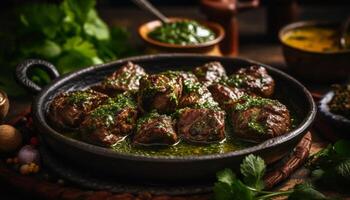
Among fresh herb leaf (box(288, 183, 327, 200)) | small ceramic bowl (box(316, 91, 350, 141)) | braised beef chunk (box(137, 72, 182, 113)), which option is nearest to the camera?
fresh herb leaf (box(288, 183, 327, 200))

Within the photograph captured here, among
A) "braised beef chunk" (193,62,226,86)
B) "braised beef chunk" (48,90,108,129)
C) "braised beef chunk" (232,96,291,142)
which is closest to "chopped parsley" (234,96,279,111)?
"braised beef chunk" (232,96,291,142)

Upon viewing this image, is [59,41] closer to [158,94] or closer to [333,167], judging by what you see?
[158,94]

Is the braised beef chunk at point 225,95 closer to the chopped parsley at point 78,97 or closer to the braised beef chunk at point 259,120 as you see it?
the braised beef chunk at point 259,120

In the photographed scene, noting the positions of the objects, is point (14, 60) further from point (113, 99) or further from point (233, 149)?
point (233, 149)

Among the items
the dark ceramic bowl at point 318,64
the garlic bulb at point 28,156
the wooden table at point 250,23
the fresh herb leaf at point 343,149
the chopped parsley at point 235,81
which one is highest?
the chopped parsley at point 235,81

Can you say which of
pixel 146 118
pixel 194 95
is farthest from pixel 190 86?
pixel 146 118

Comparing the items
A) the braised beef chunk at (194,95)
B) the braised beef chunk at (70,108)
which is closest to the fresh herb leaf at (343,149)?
the braised beef chunk at (194,95)

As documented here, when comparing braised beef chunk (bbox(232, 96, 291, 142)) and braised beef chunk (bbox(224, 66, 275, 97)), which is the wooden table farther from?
braised beef chunk (bbox(232, 96, 291, 142))

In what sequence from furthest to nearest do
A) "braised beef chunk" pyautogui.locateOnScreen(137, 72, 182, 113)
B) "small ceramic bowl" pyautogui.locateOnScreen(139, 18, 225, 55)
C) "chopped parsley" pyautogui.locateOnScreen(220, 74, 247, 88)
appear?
1. "small ceramic bowl" pyautogui.locateOnScreen(139, 18, 225, 55)
2. "chopped parsley" pyautogui.locateOnScreen(220, 74, 247, 88)
3. "braised beef chunk" pyautogui.locateOnScreen(137, 72, 182, 113)
